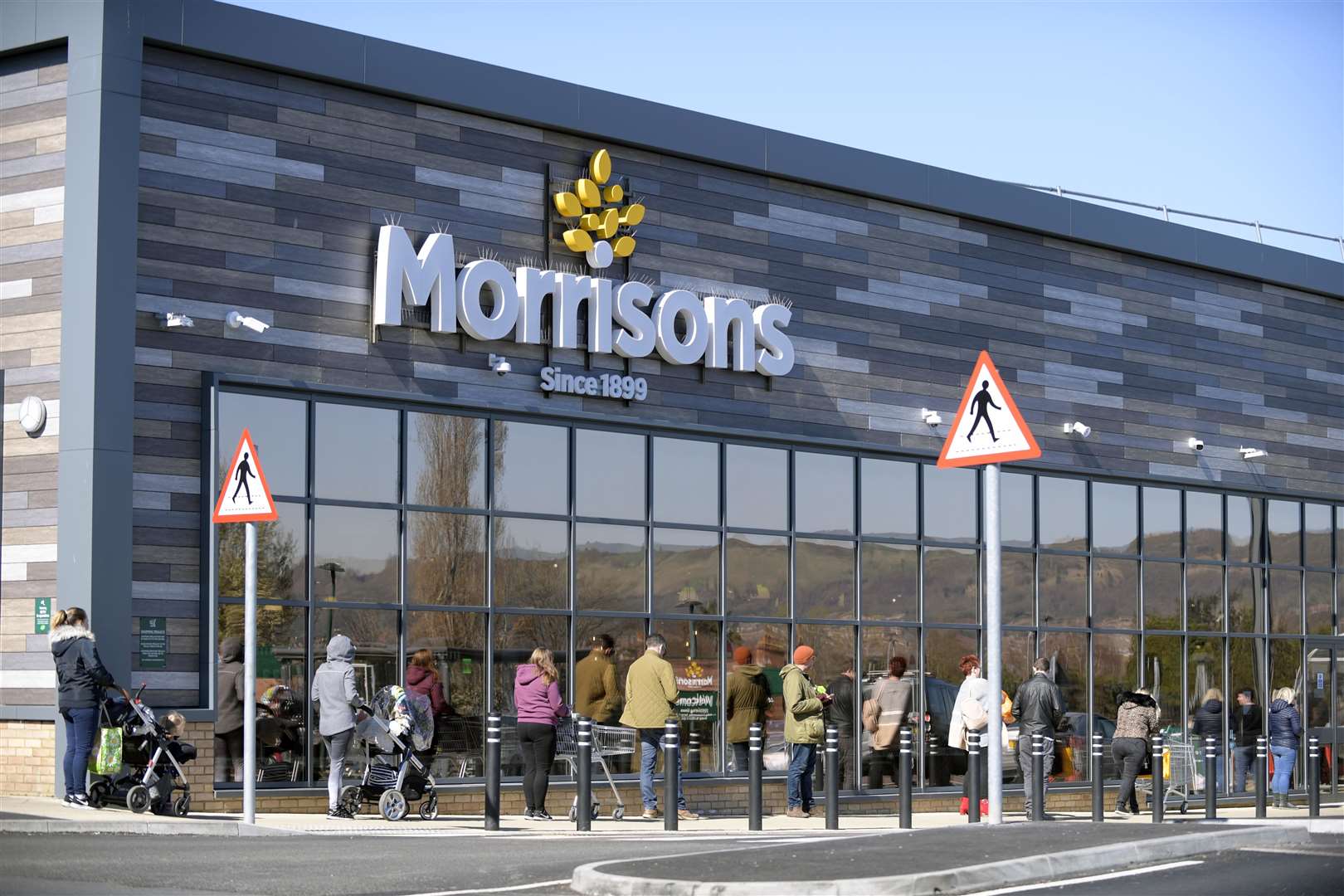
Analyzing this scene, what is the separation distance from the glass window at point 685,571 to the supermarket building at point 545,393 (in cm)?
5

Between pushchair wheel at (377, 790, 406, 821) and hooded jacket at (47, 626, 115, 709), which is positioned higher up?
hooded jacket at (47, 626, 115, 709)

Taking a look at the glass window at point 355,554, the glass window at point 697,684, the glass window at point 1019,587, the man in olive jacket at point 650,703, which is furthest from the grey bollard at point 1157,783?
the glass window at point 355,554

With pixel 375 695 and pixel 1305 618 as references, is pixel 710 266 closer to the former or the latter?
pixel 375 695

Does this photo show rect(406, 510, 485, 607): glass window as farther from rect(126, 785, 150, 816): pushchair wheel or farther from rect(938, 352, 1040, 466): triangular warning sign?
rect(938, 352, 1040, 466): triangular warning sign

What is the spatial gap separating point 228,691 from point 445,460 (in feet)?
11.1

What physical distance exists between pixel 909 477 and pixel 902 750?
598 centimetres

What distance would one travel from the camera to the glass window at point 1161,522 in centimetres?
2625

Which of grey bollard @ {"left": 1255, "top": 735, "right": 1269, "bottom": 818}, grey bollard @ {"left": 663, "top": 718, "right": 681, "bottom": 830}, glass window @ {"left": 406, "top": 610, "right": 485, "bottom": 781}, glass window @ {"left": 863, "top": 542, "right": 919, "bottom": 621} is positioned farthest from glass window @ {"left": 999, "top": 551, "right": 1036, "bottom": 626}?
grey bollard @ {"left": 663, "top": 718, "right": 681, "bottom": 830}

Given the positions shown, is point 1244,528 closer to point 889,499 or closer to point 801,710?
point 889,499

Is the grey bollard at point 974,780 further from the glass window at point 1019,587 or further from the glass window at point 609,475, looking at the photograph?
the glass window at point 1019,587

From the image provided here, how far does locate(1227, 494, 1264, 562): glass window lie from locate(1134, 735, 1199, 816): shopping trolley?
123 inches

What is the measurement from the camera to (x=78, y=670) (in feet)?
50.3

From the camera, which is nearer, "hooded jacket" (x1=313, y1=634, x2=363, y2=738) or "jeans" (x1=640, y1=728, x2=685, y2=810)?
"hooded jacket" (x1=313, y1=634, x2=363, y2=738)

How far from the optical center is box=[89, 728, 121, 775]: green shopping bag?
49.6ft
